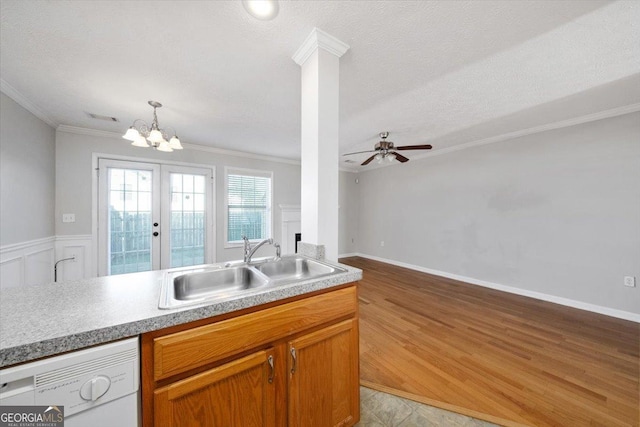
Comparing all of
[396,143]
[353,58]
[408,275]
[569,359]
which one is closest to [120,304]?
[353,58]

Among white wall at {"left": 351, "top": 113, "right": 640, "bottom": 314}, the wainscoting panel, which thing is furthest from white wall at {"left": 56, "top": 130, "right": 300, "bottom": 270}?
white wall at {"left": 351, "top": 113, "right": 640, "bottom": 314}

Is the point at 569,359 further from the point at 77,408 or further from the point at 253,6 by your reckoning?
the point at 253,6

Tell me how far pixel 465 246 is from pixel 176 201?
211 inches

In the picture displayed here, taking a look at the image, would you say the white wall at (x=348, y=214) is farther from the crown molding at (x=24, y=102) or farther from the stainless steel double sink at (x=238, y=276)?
the crown molding at (x=24, y=102)

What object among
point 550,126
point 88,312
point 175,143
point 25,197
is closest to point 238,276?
point 88,312

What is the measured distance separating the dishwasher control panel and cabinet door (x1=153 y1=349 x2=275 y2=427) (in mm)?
133

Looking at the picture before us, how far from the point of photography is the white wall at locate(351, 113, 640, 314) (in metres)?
2.65

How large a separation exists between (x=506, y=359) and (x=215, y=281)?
2585 mm

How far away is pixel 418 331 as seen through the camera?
95.0 inches

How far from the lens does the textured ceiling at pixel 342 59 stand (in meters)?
1.37

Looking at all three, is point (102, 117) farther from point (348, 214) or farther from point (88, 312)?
point (348, 214)

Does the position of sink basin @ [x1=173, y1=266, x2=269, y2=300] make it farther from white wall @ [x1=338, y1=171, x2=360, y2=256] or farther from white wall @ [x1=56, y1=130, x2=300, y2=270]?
white wall @ [x1=338, y1=171, x2=360, y2=256]

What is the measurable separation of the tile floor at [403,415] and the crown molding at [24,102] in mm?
4203

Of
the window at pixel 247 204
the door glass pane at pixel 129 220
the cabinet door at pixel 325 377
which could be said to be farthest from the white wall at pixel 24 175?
the cabinet door at pixel 325 377
